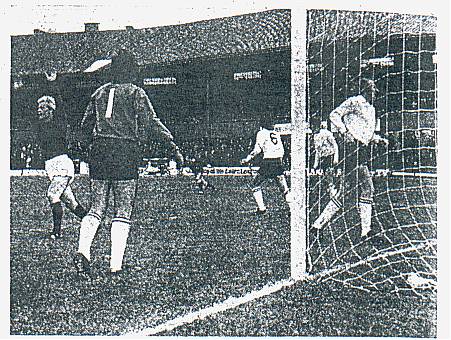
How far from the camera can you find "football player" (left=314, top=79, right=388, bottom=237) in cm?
345

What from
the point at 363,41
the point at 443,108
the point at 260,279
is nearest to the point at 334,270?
the point at 260,279

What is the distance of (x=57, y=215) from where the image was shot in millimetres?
3297

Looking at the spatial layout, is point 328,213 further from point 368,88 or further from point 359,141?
point 368,88

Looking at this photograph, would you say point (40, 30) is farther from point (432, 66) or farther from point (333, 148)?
point (432, 66)

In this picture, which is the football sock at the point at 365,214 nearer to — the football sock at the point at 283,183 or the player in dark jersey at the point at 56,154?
the football sock at the point at 283,183

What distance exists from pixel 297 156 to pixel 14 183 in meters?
1.33


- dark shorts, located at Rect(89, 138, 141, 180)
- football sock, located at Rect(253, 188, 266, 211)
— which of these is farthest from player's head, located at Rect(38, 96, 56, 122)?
football sock, located at Rect(253, 188, 266, 211)

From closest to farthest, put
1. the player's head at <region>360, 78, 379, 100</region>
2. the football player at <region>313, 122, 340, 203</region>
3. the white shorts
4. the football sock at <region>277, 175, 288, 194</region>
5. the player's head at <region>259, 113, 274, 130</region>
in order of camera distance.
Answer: the white shorts
the player's head at <region>360, 78, 379, 100</region>
the football player at <region>313, 122, 340, 203</region>
the player's head at <region>259, 113, 274, 130</region>
the football sock at <region>277, 175, 288, 194</region>

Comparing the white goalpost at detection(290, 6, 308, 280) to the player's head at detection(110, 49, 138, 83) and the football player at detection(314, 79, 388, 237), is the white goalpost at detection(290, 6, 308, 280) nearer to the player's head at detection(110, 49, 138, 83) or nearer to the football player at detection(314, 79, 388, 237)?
the football player at detection(314, 79, 388, 237)

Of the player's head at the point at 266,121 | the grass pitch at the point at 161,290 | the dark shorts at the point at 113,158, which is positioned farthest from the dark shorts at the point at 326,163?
the dark shorts at the point at 113,158

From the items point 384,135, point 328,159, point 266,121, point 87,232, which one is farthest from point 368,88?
point 87,232

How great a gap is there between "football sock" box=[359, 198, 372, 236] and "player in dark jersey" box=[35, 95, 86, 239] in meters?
1.46

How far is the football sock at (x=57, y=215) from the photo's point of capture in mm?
3252

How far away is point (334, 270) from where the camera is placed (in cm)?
325
